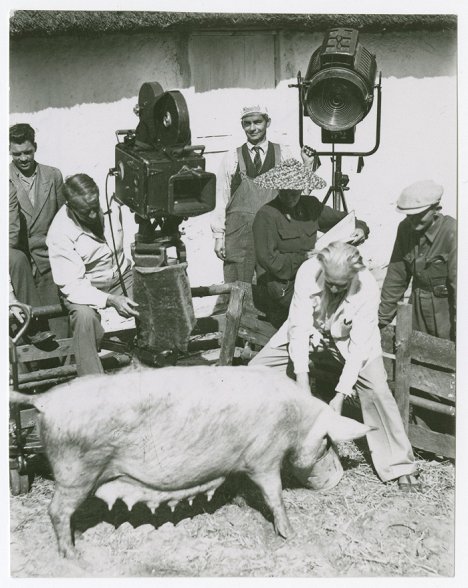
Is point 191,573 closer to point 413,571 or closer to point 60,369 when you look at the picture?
point 413,571

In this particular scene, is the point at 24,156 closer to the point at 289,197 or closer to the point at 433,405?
the point at 289,197

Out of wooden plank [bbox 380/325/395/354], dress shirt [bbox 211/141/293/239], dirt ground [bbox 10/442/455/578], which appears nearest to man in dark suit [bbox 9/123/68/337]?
dress shirt [bbox 211/141/293/239]

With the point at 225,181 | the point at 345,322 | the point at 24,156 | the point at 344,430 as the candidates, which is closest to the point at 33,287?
the point at 24,156

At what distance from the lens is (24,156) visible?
5.90 m

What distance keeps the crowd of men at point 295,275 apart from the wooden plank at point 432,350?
0.70 feet

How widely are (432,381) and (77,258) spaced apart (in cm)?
260

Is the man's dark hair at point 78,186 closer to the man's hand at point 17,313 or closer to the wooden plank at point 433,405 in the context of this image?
the man's hand at point 17,313

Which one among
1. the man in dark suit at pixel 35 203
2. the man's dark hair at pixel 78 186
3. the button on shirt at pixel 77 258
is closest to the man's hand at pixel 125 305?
the button on shirt at pixel 77 258

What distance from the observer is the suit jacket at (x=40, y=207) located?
6004 mm

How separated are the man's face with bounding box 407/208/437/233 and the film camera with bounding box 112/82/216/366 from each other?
1.50 metres

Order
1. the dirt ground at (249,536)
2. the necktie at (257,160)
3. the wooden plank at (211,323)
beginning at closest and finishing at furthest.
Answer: the dirt ground at (249,536)
the wooden plank at (211,323)
the necktie at (257,160)

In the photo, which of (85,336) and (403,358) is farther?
(403,358)
